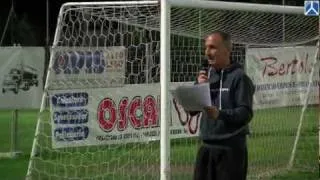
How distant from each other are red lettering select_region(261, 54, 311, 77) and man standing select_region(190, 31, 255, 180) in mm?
5735

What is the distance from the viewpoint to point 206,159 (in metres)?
6.14

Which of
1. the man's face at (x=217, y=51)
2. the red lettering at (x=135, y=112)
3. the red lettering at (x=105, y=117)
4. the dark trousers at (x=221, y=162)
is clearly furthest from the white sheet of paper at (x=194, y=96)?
the red lettering at (x=105, y=117)

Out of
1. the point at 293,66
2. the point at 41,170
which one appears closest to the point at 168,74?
the point at 41,170

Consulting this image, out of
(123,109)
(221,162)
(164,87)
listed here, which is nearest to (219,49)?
(221,162)

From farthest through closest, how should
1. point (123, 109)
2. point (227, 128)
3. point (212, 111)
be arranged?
point (123, 109), point (227, 128), point (212, 111)

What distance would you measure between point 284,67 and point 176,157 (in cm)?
349

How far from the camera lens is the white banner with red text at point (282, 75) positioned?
11.6 metres

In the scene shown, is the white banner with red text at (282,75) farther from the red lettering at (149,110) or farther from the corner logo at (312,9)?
the red lettering at (149,110)

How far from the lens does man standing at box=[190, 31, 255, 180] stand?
591 centimetres

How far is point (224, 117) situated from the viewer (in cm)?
586

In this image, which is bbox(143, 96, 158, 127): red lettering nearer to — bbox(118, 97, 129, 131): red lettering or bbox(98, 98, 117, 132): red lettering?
bbox(118, 97, 129, 131): red lettering

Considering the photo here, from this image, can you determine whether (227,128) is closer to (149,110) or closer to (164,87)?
(164,87)

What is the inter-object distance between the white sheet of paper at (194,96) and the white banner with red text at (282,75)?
564 centimetres

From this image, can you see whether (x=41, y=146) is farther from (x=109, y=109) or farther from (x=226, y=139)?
(x=226, y=139)
